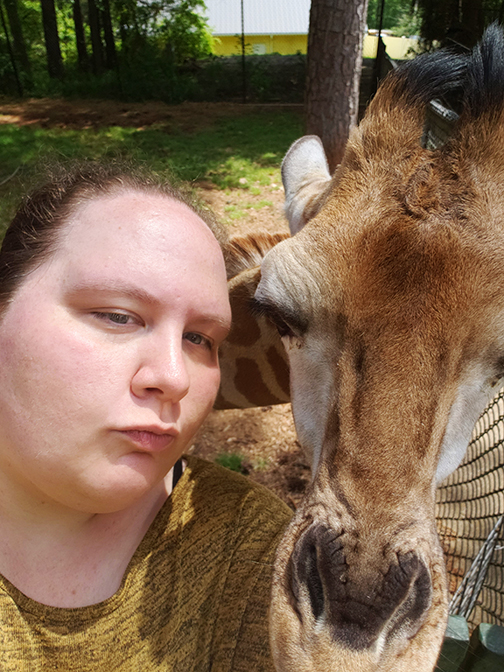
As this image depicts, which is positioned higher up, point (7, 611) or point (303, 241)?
point (303, 241)

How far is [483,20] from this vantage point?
992cm

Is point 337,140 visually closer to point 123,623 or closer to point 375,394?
point 375,394

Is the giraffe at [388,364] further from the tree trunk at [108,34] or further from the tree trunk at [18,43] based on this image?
the tree trunk at [108,34]

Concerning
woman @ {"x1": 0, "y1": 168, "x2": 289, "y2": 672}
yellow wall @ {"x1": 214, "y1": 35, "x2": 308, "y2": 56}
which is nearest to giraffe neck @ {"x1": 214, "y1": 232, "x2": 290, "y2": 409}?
woman @ {"x1": 0, "y1": 168, "x2": 289, "y2": 672}

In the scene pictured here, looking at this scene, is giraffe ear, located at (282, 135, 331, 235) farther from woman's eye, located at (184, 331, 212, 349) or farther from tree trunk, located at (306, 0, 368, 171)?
tree trunk, located at (306, 0, 368, 171)

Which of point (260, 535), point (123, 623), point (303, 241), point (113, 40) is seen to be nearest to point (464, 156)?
point (303, 241)

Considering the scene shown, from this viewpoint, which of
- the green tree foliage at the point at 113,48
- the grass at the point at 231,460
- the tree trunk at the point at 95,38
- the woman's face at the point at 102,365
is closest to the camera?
the woman's face at the point at 102,365

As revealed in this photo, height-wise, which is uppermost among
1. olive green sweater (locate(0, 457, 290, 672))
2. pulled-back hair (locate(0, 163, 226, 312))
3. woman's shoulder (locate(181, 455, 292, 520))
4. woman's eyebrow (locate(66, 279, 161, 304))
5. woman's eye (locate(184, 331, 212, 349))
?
pulled-back hair (locate(0, 163, 226, 312))

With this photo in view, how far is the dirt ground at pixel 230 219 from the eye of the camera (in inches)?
197

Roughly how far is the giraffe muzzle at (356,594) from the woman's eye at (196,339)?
0.74 metres

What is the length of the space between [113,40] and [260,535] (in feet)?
74.4

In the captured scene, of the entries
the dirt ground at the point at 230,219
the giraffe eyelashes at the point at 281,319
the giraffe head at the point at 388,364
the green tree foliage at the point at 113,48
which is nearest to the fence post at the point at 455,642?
the giraffe head at the point at 388,364

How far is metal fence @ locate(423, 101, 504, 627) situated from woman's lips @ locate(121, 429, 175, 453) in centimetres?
280

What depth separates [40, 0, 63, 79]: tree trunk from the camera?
19.1 meters
